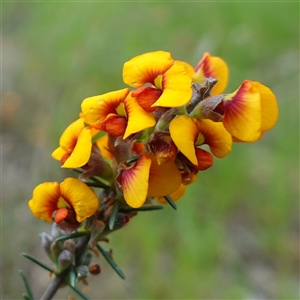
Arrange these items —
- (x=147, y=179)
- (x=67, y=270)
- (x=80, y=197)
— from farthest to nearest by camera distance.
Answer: (x=67, y=270), (x=80, y=197), (x=147, y=179)

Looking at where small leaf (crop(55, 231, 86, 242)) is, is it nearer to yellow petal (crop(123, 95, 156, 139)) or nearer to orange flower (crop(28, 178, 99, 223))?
orange flower (crop(28, 178, 99, 223))

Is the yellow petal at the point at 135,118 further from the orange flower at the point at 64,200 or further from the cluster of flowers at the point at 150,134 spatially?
the orange flower at the point at 64,200

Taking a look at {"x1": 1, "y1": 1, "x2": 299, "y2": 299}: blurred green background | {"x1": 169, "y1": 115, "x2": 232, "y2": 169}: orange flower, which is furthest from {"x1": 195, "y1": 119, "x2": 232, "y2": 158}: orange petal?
{"x1": 1, "y1": 1, "x2": 299, "y2": 299}: blurred green background

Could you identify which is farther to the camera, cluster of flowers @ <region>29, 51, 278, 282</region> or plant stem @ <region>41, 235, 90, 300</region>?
plant stem @ <region>41, 235, 90, 300</region>

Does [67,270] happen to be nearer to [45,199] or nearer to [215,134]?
[45,199]

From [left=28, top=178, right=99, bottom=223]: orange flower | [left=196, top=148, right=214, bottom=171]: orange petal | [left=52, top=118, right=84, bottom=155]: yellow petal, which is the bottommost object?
[left=28, top=178, right=99, bottom=223]: orange flower

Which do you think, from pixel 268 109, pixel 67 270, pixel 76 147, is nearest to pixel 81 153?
pixel 76 147

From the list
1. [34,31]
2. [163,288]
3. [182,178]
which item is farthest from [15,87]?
[182,178]
